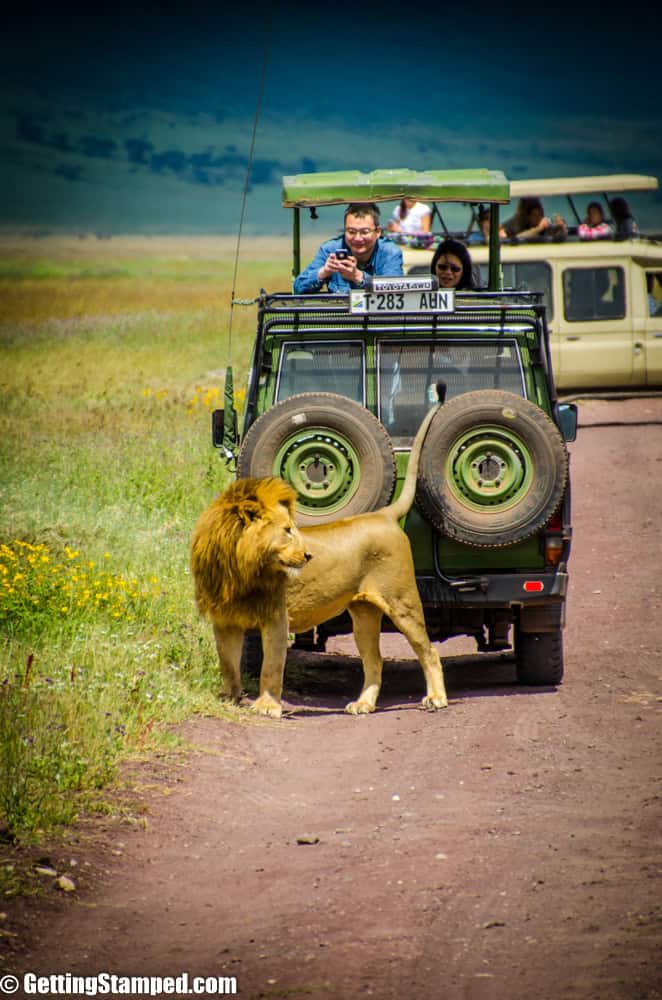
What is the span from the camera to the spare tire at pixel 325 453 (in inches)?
276

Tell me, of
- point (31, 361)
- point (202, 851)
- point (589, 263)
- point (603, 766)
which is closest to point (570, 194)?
point (589, 263)

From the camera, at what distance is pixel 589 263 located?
17.9 m

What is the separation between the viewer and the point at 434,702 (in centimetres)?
722

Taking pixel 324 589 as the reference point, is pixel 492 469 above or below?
above

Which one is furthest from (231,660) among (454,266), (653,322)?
(653,322)

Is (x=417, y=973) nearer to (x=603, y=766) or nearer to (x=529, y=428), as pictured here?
(x=603, y=766)

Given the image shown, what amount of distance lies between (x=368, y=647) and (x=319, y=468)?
0.89 metres

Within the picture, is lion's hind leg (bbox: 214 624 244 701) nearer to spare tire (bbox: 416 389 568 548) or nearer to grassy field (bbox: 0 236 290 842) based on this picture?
grassy field (bbox: 0 236 290 842)

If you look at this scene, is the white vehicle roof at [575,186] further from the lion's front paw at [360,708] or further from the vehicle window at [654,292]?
the lion's front paw at [360,708]

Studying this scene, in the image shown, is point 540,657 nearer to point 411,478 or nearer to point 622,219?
point 411,478

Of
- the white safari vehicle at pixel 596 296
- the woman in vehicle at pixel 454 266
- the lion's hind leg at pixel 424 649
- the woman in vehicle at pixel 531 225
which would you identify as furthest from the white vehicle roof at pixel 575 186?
the lion's hind leg at pixel 424 649

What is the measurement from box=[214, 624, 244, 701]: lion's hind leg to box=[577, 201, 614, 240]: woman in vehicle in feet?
40.7

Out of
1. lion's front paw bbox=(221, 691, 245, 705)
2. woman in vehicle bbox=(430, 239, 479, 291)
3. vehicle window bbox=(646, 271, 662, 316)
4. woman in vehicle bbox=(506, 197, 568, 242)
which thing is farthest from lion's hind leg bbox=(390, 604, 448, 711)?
vehicle window bbox=(646, 271, 662, 316)

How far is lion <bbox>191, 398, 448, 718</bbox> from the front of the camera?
6.83 m
